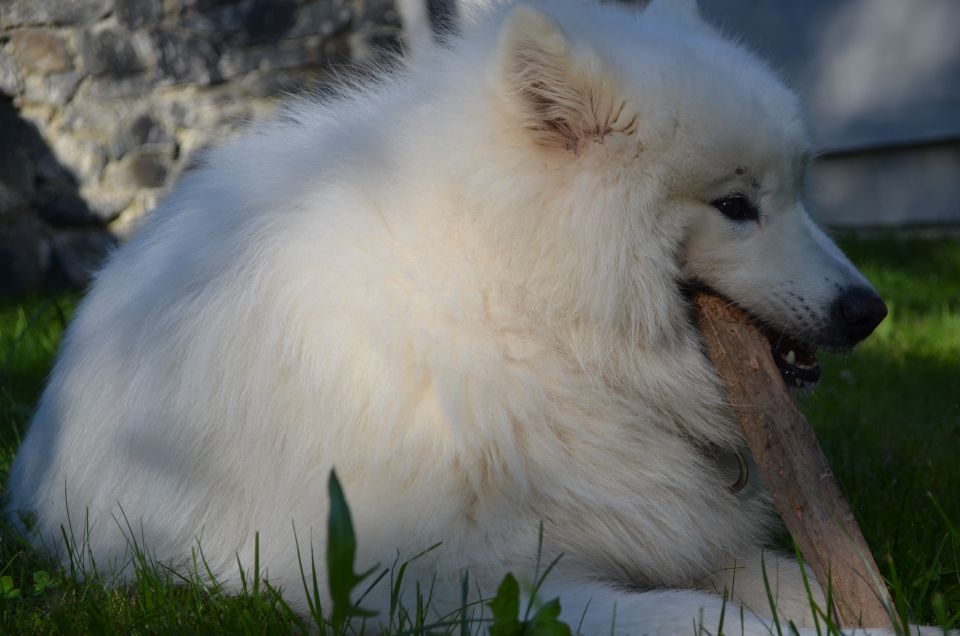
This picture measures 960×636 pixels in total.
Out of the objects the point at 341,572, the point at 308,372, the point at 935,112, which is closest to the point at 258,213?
the point at 308,372

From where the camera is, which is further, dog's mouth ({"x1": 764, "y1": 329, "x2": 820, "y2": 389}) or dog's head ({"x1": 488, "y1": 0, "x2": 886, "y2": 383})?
dog's mouth ({"x1": 764, "y1": 329, "x2": 820, "y2": 389})

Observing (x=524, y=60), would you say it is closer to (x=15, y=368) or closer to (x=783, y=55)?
(x=15, y=368)

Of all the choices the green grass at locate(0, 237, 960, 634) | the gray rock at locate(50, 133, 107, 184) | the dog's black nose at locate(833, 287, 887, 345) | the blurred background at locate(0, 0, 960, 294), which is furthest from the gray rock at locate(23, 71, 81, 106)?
the dog's black nose at locate(833, 287, 887, 345)

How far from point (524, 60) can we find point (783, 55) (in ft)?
28.4

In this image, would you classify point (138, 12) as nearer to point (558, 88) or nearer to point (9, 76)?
point (9, 76)

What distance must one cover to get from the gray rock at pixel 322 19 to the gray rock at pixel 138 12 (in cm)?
92

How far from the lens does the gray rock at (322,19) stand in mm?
7473

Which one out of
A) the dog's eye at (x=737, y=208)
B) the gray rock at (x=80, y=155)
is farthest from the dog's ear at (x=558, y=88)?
the gray rock at (x=80, y=155)

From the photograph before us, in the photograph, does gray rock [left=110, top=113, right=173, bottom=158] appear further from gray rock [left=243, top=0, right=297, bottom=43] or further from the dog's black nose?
the dog's black nose

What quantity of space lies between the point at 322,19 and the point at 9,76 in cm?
217

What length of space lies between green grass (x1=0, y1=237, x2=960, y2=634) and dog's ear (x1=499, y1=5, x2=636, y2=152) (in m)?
0.99

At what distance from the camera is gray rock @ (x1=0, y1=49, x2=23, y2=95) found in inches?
276

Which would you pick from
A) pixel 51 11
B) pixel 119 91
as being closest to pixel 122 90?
pixel 119 91

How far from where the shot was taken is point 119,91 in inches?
284
